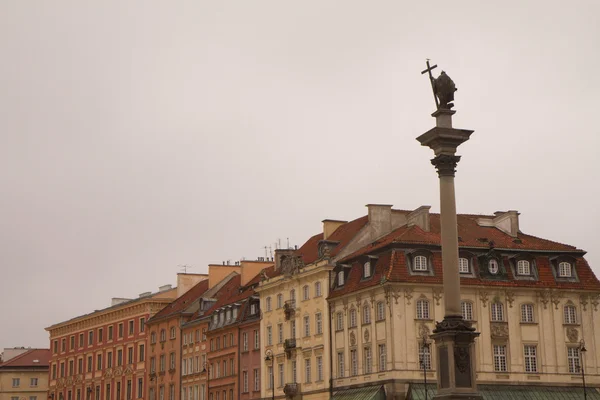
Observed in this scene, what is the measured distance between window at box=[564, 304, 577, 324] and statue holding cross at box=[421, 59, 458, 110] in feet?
118

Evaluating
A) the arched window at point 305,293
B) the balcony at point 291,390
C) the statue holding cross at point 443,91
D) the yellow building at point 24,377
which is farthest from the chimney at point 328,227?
the yellow building at point 24,377

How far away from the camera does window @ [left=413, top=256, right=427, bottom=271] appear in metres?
71.6

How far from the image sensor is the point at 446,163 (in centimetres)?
4081

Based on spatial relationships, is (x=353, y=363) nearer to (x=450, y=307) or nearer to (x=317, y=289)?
(x=317, y=289)

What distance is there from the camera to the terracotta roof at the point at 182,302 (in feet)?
340

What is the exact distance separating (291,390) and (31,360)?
237 feet

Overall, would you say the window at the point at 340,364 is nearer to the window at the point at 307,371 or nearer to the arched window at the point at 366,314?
the arched window at the point at 366,314

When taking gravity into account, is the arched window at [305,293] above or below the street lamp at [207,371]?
above

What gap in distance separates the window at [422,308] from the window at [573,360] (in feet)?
32.6

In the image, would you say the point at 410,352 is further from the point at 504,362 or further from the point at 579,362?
the point at 579,362

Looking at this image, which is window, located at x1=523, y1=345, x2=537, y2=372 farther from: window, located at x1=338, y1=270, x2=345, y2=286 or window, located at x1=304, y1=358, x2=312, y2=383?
window, located at x1=304, y1=358, x2=312, y2=383

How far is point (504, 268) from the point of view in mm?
73938

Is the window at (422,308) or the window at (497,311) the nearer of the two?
the window at (422,308)

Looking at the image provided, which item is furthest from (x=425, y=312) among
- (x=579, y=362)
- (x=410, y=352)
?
(x=579, y=362)
